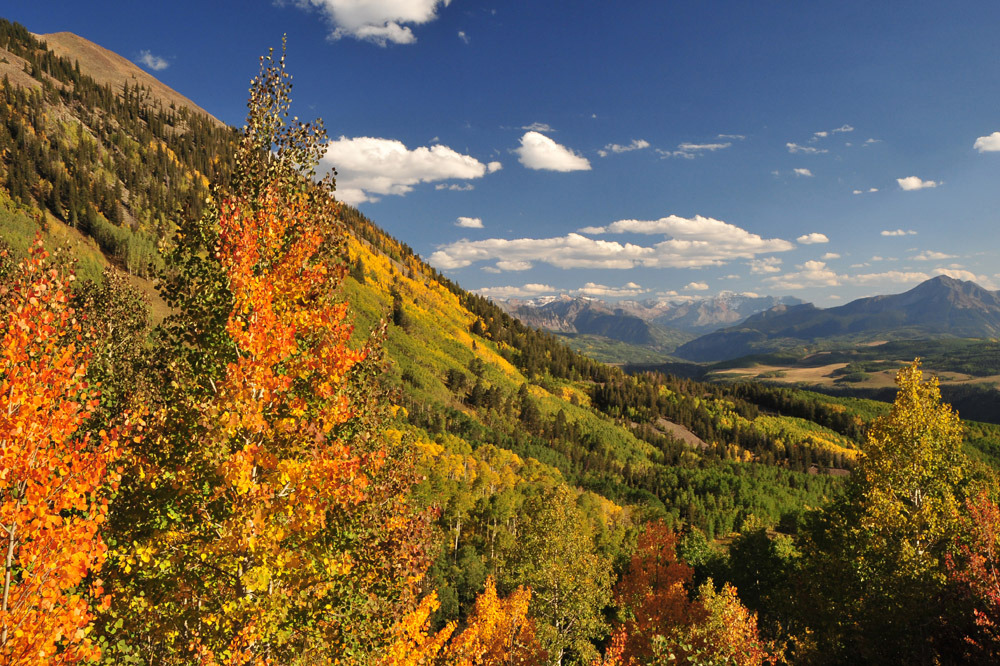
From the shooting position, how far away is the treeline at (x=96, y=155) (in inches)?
4200

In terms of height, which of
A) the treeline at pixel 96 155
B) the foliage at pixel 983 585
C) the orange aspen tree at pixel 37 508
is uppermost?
the treeline at pixel 96 155

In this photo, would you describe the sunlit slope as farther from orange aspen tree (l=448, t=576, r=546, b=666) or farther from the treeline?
the treeline

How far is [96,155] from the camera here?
140 meters

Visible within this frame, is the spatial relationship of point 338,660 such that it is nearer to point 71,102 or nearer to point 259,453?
point 259,453

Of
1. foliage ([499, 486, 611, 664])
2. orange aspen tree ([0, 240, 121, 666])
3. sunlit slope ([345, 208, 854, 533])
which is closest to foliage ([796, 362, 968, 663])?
foliage ([499, 486, 611, 664])

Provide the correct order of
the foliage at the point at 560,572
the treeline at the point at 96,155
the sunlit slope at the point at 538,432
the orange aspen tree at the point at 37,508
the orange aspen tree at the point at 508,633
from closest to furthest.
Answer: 1. the orange aspen tree at the point at 37,508
2. the foliage at the point at 560,572
3. the orange aspen tree at the point at 508,633
4. the sunlit slope at the point at 538,432
5. the treeline at the point at 96,155

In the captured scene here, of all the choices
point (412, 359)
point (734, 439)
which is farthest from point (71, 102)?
point (734, 439)

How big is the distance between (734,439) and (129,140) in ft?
856

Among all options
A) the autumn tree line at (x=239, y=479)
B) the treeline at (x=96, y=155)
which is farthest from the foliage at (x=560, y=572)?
the treeline at (x=96, y=155)

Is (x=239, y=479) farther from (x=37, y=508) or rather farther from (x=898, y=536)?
(x=898, y=536)

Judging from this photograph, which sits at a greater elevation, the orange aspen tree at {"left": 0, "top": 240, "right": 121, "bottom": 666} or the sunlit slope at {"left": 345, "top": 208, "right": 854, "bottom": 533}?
the orange aspen tree at {"left": 0, "top": 240, "right": 121, "bottom": 666}

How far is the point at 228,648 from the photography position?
8.48 metres

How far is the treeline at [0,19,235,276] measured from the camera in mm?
106688

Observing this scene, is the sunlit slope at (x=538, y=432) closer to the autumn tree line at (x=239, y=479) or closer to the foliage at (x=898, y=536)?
the foliage at (x=898, y=536)
